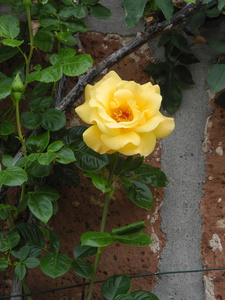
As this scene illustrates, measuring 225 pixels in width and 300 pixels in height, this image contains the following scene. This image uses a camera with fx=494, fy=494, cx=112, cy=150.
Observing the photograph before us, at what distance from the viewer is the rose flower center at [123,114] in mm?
875

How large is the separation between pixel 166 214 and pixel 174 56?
39 cm

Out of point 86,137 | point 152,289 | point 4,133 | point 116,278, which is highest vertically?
point 86,137

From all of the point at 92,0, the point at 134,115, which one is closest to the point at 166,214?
the point at 134,115

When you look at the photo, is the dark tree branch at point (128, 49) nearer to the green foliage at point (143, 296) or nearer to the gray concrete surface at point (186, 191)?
the gray concrete surface at point (186, 191)

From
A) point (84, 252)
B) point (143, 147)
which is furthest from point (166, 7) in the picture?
point (84, 252)

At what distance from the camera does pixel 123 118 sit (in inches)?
34.5

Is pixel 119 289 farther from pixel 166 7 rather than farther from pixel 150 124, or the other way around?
pixel 166 7

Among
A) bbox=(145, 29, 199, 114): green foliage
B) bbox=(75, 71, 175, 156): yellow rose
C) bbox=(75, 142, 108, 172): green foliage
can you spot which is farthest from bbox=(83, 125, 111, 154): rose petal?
bbox=(145, 29, 199, 114): green foliage

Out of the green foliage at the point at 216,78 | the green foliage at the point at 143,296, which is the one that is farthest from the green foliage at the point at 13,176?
the green foliage at the point at 216,78

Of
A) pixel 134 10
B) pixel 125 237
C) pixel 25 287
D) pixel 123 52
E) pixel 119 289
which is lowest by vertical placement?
pixel 25 287

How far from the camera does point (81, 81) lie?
1.10 m

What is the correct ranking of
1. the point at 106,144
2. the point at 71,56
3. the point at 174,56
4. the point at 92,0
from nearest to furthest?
the point at 106,144, the point at 71,56, the point at 92,0, the point at 174,56

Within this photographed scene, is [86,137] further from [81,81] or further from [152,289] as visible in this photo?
[152,289]

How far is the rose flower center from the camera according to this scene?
88 cm
